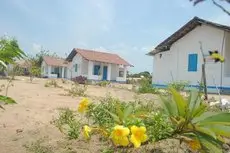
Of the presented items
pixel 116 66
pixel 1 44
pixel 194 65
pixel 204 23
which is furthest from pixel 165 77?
pixel 1 44

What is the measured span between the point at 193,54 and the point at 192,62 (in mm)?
542

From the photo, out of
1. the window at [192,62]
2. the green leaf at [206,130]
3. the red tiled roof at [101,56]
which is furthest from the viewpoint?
the red tiled roof at [101,56]

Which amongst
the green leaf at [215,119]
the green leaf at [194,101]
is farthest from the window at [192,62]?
the green leaf at [215,119]

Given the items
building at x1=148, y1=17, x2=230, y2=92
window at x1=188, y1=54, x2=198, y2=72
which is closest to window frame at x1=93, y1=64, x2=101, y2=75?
building at x1=148, y1=17, x2=230, y2=92

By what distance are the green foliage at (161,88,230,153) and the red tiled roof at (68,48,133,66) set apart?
40.5m

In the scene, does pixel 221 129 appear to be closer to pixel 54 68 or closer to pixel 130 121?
pixel 130 121

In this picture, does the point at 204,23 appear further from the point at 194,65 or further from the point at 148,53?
the point at 148,53

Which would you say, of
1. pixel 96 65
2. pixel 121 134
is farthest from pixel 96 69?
pixel 121 134

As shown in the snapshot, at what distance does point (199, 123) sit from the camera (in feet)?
7.47

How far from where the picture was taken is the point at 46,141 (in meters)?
4.37

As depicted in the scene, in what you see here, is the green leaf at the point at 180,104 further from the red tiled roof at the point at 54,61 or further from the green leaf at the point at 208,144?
the red tiled roof at the point at 54,61

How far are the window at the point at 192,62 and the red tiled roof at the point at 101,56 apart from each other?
19.5 metres

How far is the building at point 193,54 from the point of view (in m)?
22.5

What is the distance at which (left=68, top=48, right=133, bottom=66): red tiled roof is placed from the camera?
43.8 meters
